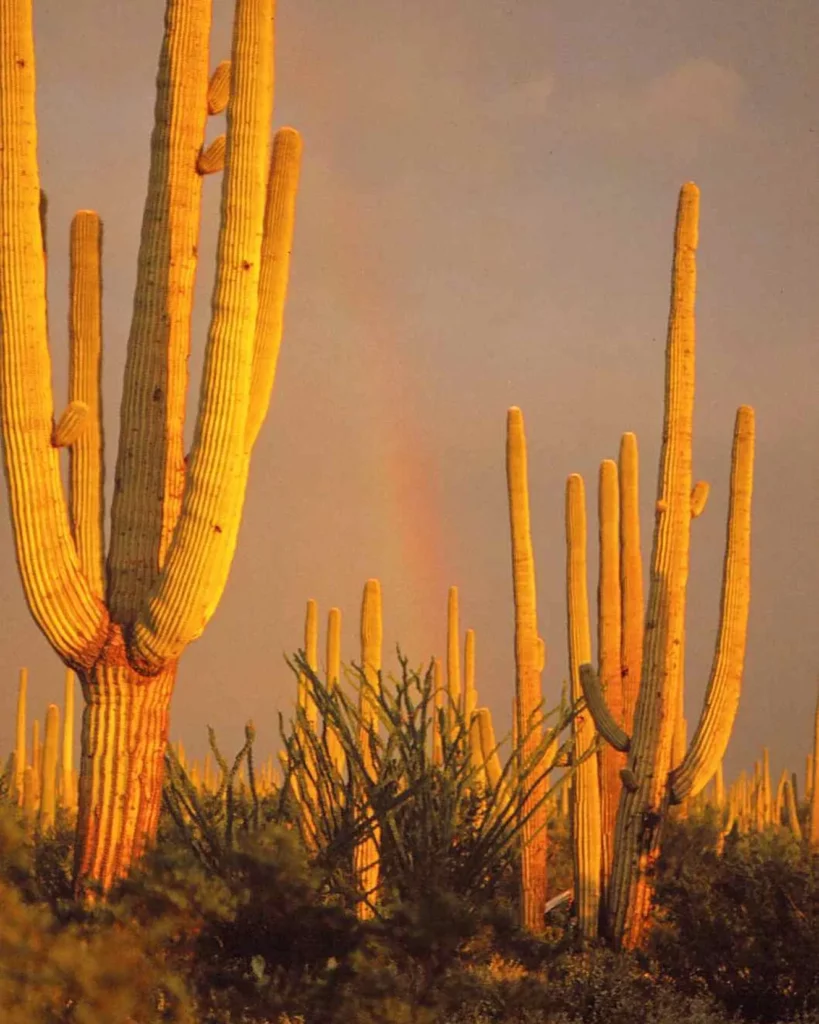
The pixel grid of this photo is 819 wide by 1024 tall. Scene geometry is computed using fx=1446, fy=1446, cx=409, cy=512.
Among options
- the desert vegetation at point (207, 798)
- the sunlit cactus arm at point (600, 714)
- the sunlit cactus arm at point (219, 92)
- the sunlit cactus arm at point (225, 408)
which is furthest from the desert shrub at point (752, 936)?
the sunlit cactus arm at point (219, 92)

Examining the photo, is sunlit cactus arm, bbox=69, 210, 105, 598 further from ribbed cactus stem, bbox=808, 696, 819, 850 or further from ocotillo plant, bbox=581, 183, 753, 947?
ribbed cactus stem, bbox=808, 696, 819, 850

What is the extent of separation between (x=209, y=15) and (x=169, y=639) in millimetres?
4233

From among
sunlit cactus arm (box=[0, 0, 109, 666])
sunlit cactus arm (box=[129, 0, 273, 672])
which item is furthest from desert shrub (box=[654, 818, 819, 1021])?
sunlit cactus arm (box=[0, 0, 109, 666])

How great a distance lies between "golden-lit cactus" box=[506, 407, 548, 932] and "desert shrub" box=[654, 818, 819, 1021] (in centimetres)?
282

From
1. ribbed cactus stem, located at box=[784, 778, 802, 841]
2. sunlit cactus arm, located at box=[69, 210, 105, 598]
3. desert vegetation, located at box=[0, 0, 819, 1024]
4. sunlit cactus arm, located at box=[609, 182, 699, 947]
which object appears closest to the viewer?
desert vegetation, located at box=[0, 0, 819, 1024]

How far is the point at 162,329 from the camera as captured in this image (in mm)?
9141

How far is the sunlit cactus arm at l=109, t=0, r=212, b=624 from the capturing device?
8859mm

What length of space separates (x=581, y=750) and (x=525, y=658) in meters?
1.17

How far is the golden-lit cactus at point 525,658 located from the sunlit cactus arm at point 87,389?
7.12 metres

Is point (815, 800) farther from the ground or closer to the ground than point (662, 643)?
closer to the ground

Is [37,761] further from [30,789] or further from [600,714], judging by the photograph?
[600,714]

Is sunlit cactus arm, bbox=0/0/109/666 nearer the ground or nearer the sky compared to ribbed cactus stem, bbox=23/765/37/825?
nearer the sky

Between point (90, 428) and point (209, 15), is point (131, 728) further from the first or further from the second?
point (209, 15)

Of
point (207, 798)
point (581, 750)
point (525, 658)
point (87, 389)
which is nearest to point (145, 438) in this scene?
point (87, 389)
